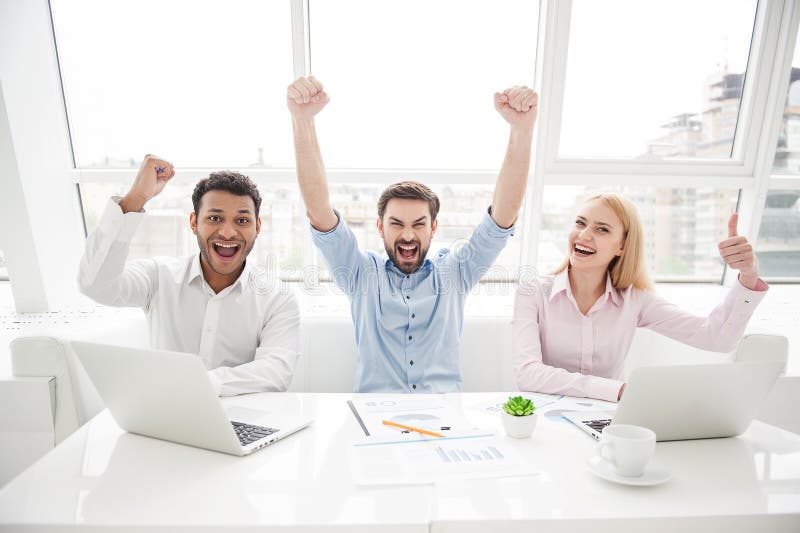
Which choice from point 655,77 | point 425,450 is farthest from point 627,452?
point 655,77

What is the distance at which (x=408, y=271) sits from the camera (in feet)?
6.81

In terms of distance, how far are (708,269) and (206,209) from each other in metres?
2.78

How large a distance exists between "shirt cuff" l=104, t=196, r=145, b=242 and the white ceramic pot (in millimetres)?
1163

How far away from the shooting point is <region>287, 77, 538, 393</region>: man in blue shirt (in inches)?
76.9

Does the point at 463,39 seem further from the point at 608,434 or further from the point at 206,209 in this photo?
the point at 608,434

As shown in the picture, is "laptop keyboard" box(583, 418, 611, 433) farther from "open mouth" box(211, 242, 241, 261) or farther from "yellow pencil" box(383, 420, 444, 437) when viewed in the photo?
"open mouth" box(211, 242, 241, 261)

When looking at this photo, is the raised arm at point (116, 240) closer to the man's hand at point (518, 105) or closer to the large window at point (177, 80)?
the man's hand at point (518, 105)

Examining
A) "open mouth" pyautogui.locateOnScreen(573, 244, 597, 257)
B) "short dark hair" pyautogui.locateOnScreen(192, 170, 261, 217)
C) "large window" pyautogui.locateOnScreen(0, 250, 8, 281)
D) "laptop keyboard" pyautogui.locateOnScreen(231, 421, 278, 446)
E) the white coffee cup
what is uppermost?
"short dark hair" pyautogui.locateOnScreen(192, 170, 261, 217)

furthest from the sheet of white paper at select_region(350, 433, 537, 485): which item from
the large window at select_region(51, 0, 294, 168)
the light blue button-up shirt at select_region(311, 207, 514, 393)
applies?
the large window at select_region(51, 0, 294, 168)

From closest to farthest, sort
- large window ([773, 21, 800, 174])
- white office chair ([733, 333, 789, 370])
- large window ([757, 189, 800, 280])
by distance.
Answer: white office chair ([733, 333, 789, 370])
large window ([773, 21, 800, 174])
large window ([757, 189, 800, 280])

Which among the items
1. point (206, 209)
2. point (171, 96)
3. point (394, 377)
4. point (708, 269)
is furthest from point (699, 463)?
point (171, 96)

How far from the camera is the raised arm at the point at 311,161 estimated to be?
1837mm

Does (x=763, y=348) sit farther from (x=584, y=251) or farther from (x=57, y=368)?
(x=57, y=368)

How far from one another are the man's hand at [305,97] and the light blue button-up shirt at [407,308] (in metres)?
0.40
